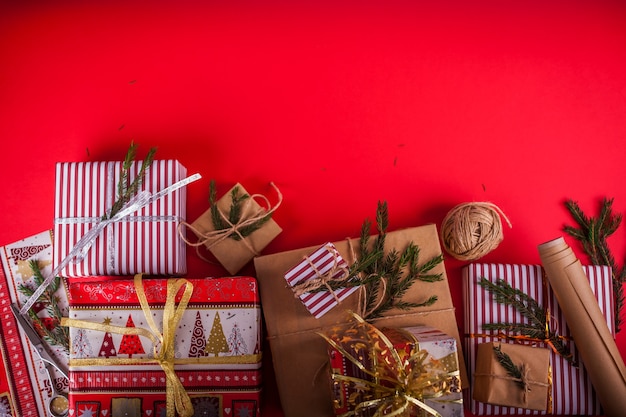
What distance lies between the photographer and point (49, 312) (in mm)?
3545

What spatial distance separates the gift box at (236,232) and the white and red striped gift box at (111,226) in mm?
197

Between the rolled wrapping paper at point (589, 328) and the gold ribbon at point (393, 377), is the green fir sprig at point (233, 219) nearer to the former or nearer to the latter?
the gold ribbon at point (393, 377)

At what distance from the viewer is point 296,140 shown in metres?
3.73

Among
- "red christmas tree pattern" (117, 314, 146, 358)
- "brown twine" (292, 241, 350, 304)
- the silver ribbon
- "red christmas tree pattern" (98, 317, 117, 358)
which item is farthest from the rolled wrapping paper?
"red christmas tree pattern" (98, 317, 117, 358)

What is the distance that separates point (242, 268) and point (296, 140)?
0.96 m

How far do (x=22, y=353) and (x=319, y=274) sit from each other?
208cm

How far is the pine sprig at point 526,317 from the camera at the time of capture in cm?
339

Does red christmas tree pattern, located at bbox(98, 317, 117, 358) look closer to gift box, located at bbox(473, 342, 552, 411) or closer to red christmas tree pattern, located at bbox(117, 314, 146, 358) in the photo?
red christmas tree pattern, located at bbox(117, 314, 146, 358)

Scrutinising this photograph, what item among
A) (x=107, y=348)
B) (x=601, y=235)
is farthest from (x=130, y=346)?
(x=601, y=235)

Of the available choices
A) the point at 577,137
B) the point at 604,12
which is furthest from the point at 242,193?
the point at 604,12

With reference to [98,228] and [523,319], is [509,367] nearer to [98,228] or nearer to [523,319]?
[523,319]

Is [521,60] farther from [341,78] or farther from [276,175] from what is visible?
[276,175]

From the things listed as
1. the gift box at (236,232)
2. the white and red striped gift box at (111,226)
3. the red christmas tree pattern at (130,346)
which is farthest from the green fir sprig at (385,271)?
the red christmas tree pattern at (130,346)

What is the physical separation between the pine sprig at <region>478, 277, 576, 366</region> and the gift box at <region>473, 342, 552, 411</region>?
0.15 metres
